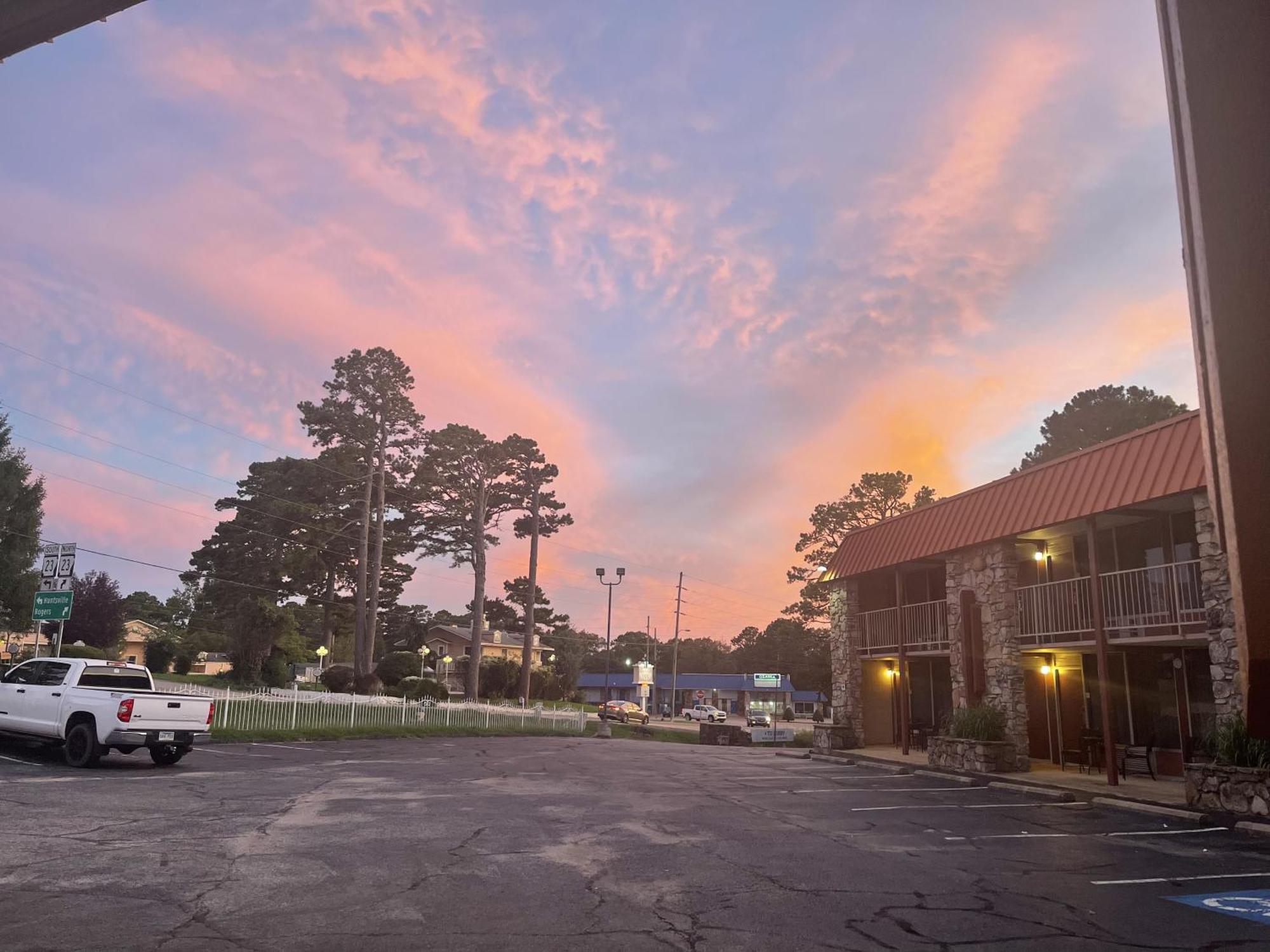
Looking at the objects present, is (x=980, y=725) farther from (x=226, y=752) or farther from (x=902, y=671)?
(x=226, y=752)

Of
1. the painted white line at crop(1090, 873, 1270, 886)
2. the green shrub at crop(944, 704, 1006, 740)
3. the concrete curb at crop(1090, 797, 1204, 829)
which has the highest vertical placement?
the green shrub at crop(944, 704, 1006, 740)

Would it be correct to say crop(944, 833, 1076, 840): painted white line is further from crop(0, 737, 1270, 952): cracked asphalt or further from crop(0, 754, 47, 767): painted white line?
crop(0, 754, 47, 767): painted white line

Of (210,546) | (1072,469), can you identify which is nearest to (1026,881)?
(1072,469)

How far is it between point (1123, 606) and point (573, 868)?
15175 millimetres

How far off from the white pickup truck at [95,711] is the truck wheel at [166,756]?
0.01m

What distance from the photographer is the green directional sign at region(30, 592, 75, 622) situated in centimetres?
1639

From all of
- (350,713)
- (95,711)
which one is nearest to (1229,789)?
(95,711)

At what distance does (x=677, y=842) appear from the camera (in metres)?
9.91

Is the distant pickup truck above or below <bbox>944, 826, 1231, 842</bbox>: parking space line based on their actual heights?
below

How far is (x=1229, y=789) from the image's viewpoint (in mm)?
12727

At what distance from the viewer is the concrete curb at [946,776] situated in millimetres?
17831

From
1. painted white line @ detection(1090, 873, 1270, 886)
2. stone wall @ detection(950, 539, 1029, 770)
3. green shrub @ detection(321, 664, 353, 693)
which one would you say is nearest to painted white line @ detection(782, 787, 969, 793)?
stone wall @ detection(950, 539, 1029, 770)

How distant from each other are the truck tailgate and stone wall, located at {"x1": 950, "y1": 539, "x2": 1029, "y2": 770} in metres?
16.3

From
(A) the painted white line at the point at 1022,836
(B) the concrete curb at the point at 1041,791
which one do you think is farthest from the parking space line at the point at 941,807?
(A) the painted white line at the point at 1022,836
